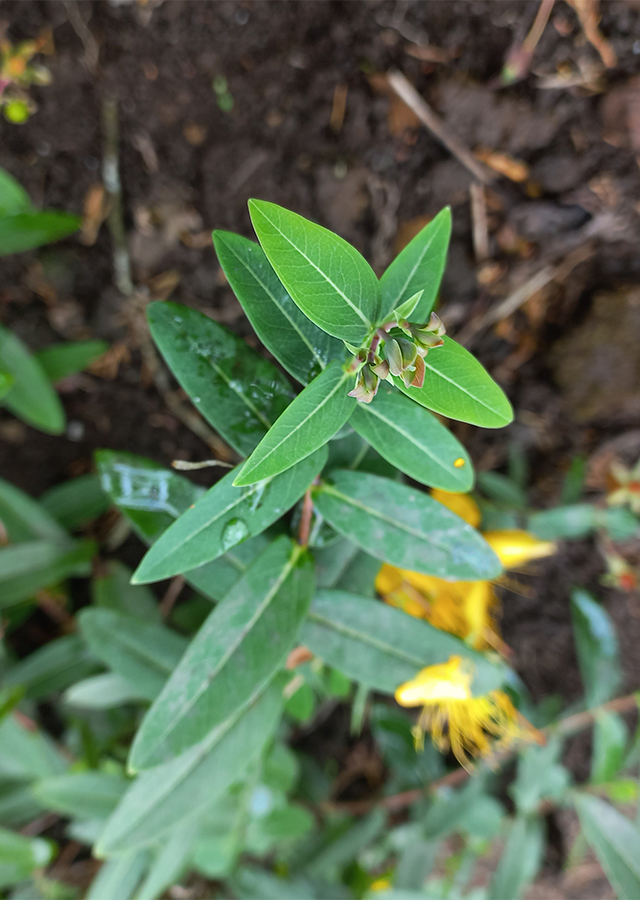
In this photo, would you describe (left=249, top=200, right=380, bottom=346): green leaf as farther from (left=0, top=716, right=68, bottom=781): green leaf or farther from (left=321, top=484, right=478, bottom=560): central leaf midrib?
(left=0, top=716, right=68, bottom=781): green leaf

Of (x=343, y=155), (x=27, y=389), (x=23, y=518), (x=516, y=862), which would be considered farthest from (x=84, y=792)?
(x=343, y=155)

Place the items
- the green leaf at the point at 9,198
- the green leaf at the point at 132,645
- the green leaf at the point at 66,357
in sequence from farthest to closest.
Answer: the green leaf at the point at 66,357 → the green leaf at the point at 9,198 → the green leaf at the point at 132,645

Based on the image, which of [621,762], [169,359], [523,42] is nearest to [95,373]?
[169,359]

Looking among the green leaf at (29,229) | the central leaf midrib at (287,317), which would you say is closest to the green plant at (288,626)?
the central leaf midrib at (287,317)

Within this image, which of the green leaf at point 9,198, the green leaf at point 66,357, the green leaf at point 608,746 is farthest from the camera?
the green leaf at point 608,746

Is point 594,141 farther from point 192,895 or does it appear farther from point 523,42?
point 192,895

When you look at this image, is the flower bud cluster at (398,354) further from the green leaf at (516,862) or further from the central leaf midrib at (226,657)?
the green leaf at (516,862)
